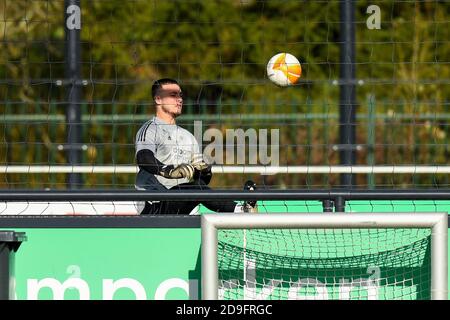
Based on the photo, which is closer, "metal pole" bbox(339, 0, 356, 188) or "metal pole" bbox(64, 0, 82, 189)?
"metal pole" bbox(339, 0, 356, 188)

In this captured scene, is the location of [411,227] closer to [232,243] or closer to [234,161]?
[232,243]

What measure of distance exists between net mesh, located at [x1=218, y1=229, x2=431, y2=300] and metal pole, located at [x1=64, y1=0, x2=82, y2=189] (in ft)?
5.05

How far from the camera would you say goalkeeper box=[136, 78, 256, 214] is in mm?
6551

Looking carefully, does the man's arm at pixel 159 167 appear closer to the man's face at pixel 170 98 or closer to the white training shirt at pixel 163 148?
the white training shirt at pixel 163 148

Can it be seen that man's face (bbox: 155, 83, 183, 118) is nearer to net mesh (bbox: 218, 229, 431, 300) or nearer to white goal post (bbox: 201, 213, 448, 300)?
net mesh (bbox: 218, 229, 431, 300)

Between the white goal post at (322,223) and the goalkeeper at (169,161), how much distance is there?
841mm

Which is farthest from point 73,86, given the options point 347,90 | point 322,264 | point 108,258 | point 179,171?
point 322,264

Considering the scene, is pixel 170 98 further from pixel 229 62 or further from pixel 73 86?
pixel 229 62

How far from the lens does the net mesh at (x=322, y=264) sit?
5.73m

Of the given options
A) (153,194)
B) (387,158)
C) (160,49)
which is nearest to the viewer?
(153,194)

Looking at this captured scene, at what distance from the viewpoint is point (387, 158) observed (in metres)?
10.7

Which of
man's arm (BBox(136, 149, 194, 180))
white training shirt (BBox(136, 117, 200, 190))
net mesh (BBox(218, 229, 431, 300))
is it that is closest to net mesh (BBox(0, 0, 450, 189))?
white training shirt (BBox(136, 117, 200, 190))
